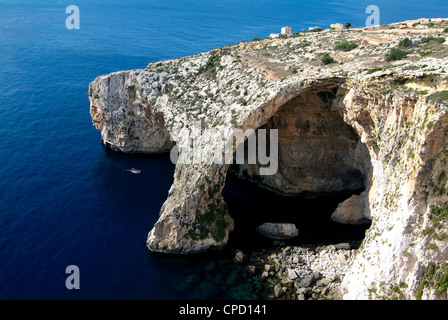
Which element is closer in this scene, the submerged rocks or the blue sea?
the blue sea

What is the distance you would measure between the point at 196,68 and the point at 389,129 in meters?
32.1

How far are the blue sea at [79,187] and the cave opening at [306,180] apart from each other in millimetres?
1111

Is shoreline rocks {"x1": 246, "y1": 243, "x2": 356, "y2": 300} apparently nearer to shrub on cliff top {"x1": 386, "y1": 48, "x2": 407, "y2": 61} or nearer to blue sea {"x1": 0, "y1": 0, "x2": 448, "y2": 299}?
blue sea {"x1": 0, "y1": 0, "x2": 448, "y2": 299}

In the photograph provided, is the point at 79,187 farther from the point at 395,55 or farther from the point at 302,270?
the point at 395,55

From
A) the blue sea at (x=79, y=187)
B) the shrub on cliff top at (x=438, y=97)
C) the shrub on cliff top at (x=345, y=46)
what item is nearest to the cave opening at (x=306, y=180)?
the blue sea at (x=79, y=187)

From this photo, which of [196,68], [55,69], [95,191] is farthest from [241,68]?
[55,69]

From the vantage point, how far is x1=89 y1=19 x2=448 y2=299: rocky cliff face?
33.8 m

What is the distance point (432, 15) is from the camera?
546 ft

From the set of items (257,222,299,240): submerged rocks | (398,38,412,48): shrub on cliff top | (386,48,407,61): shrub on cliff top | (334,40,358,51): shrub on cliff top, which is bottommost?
(257,222,299,240): submerged rocks

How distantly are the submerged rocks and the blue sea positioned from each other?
252cm

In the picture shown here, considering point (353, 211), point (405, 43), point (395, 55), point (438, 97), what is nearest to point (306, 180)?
point (353, 211)

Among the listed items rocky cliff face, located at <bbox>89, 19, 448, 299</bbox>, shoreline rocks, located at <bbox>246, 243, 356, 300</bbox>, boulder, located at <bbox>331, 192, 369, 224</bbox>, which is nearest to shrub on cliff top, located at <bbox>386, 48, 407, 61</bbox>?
rocky cliff face, located at <bbox>89, 19, 448, 299</bbox>

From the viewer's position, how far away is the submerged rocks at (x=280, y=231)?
49094 mm
